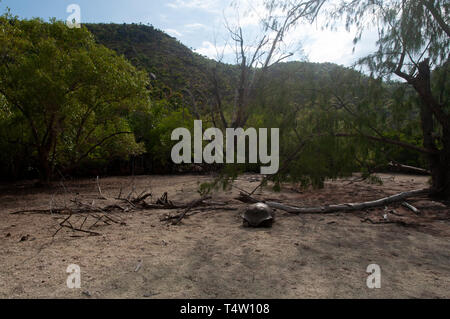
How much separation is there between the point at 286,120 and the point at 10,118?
6722 mm

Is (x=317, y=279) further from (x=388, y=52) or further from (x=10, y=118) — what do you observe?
(x=10, y=118)

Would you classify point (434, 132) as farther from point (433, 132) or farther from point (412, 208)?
point (412, 208)

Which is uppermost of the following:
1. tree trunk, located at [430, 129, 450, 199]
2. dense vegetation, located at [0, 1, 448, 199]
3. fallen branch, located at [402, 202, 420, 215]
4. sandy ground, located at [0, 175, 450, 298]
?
dense vegetation, located at [0, 1, 448, 199]

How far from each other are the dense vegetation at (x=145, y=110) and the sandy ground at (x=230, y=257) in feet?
3.61

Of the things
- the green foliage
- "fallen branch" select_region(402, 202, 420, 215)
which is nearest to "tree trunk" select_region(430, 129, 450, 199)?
"fallen branch" select_region(402, 202, 420, 215)

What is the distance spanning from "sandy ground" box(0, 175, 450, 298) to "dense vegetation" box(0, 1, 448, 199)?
1.10m

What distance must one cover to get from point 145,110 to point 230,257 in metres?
7.13

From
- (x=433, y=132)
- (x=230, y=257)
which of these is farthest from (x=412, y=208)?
(x=230, y=257)

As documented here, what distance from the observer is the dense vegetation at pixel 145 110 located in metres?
4.64

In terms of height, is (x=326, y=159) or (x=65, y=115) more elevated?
(x=65, y=115)

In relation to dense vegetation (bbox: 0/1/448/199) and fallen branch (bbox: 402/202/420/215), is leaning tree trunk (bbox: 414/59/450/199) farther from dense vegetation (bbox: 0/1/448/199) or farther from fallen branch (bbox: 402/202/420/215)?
fallen branch (bbox: 402/202/420/215)

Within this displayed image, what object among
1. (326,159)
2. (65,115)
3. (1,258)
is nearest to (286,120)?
(326,159)

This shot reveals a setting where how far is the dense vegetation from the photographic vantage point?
15.2 feet
